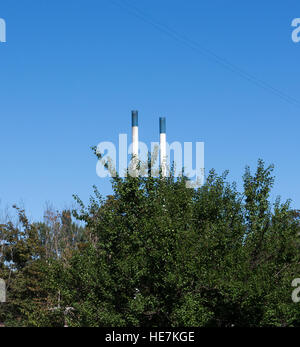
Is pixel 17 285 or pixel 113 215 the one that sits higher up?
pixel 113 215

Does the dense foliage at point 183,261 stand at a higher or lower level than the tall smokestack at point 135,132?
lower

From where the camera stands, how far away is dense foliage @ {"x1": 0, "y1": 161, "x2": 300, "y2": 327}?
18406 mm

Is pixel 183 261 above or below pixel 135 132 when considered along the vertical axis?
below

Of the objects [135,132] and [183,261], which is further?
[135,132]

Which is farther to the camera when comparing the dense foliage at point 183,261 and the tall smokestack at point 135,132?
the tall smokestack at point 135,132

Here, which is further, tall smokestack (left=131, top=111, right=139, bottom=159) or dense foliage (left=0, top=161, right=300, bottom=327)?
tall smokestack (left=131, top=111, right=139, bottom=159)

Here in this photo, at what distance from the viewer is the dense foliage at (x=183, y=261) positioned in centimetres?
1841

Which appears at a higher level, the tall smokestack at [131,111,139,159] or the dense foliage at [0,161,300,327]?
the tall smokestack at [131,111,139,159]

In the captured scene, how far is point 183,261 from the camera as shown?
18344mm
